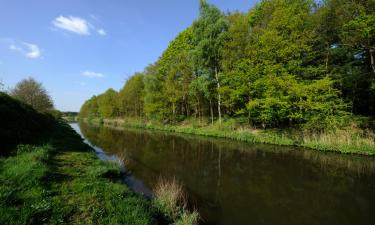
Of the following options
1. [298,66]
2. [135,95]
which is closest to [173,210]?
[298,66]

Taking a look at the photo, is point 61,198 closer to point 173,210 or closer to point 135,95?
point 173,210

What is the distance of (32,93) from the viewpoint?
96.9 feet

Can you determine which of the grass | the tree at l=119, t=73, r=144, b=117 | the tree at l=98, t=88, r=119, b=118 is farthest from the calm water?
the tree at l=98, t=88, r=119, b=118

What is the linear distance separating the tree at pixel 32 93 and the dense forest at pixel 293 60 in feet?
73.1

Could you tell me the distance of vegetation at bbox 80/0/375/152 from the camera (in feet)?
57.8

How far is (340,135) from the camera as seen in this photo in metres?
17.5

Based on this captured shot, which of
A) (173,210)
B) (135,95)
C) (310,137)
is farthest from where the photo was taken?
(135,95)

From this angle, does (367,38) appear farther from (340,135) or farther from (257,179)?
(257,179)

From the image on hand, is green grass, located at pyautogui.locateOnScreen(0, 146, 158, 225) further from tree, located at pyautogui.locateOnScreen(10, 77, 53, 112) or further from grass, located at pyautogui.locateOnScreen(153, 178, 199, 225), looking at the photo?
tree, located at pyautogui.locateOnScreen(10, 77, 53, 112)

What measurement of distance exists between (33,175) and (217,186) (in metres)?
7.05

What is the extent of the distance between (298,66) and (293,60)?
0.87m

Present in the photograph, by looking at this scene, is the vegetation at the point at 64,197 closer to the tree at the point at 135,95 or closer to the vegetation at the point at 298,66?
the vegetation at the point at 298,66

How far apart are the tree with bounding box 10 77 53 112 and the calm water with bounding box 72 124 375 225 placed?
22.8m

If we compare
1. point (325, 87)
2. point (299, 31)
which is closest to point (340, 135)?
point (325, 87)
